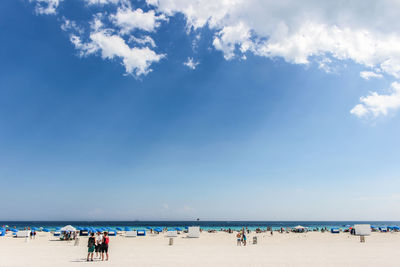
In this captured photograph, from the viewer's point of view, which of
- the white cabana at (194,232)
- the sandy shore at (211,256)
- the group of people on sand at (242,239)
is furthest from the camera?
the white cabana at (194,232)

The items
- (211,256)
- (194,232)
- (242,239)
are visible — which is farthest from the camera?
(194,232)

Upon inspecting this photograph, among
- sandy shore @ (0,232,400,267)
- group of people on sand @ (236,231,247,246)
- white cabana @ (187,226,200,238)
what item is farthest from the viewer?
white cabana @ (187,226,200,238)

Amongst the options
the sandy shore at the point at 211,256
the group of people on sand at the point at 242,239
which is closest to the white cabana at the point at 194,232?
the group of people on sand at the point at 242,239

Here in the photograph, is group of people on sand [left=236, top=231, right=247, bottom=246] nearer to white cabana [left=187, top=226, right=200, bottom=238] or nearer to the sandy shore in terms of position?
the sandy shore

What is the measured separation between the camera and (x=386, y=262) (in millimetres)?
13398

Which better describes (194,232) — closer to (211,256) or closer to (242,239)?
(242,239)

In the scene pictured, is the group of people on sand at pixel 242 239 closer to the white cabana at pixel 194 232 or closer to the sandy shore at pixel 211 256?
the sandy shore at pixel 211 256

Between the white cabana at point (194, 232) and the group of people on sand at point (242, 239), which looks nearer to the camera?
the group of people on sand at point (242, 239)

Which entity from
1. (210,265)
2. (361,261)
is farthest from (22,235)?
(361,261)

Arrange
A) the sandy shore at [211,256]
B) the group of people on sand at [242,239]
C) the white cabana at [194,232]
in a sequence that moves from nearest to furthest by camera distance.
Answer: the sandy shore at [211,256]
the group of people on sand at [242,239]
the white cabana at [194,232]

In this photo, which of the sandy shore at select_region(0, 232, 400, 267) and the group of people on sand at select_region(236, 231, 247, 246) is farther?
the group of people on sand at select_region(236, 231, 247, 246)

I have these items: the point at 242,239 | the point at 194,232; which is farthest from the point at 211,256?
the point at 194,232

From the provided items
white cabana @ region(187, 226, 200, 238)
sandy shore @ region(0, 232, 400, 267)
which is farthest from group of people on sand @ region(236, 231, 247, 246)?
white cabana @ region(187, 226, 200, 238)

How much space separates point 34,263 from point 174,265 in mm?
6246
